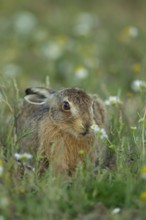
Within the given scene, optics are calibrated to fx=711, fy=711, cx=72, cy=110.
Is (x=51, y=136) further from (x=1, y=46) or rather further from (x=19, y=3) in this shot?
(x=19, y=3)

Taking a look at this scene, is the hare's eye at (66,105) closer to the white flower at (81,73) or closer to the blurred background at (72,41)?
the blurred background at (72,41)

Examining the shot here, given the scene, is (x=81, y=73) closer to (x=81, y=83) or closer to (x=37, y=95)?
(x=81, y=83)

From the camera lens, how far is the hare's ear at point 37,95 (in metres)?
7.89

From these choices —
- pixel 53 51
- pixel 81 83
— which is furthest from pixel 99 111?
pixel 53 51

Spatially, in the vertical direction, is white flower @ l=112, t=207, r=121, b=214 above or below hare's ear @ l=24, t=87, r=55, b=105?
below

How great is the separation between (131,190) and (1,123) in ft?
8.74

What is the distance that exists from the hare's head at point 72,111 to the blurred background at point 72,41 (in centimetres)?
A: 227

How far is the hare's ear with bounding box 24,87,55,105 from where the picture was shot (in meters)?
7.89

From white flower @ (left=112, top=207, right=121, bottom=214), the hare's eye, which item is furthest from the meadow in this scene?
the hare's eye

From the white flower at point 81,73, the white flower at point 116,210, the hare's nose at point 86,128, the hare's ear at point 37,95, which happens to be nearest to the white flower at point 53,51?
the white flower at point 81,73

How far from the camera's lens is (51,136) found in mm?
7250

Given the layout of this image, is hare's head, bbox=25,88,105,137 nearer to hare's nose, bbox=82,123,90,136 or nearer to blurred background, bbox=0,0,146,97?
hare's nose, bbox=82,123,90,136

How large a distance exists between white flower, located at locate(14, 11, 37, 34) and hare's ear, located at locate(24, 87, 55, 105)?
20.3ft

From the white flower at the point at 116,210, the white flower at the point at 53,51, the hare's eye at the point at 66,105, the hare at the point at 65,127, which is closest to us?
the white flower at the point at 116,210
